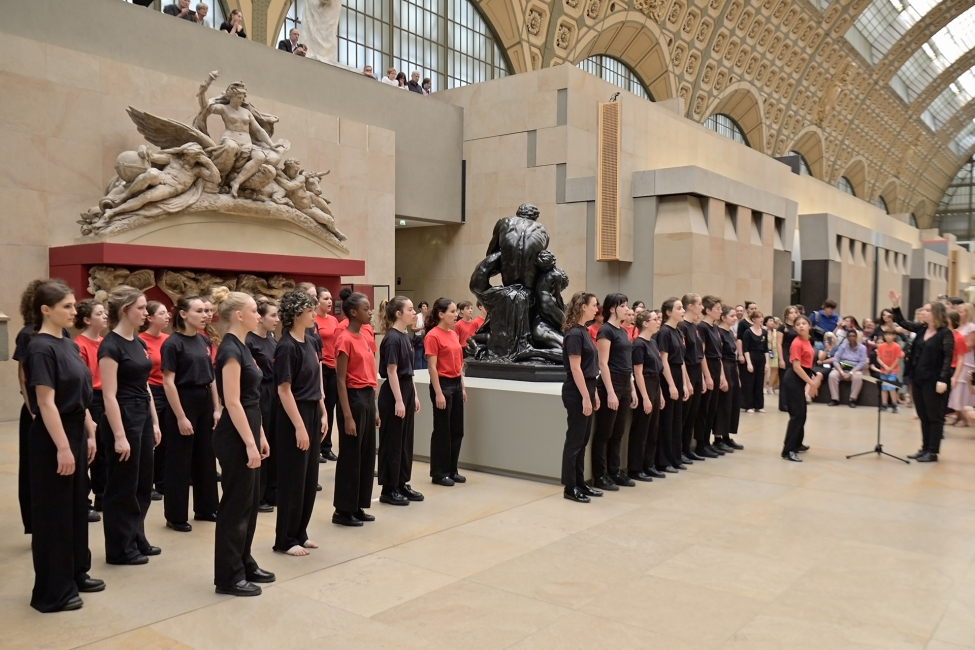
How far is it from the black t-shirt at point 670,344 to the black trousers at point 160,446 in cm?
475

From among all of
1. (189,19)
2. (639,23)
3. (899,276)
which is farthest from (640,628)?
(899,276)

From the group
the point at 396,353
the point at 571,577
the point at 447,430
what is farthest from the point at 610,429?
the point at 571,577

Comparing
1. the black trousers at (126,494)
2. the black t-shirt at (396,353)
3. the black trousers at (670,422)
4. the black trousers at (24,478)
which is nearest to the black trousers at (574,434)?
the black t-shirt at (396,353)

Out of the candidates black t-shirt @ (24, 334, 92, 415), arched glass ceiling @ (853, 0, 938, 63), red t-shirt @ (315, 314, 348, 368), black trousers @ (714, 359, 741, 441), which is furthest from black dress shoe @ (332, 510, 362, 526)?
arched glass ceiling @ (853, 0, 938, 63)

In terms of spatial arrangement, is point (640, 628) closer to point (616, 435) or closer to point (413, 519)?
point (413, 519)

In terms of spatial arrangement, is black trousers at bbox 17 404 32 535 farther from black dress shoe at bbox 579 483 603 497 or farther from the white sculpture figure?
the white sculpture figure

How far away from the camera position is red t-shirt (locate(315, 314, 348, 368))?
770cm

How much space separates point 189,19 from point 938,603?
14.5 metres

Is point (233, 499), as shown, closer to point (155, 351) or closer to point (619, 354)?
point (155, 351)

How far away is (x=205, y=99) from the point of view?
40.6 ft

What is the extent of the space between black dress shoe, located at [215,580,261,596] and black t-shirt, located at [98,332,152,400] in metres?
1.51

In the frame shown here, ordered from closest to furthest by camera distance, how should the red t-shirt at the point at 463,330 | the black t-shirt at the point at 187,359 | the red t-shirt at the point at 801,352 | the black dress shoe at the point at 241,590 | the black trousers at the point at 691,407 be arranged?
1. the black dress shoe at the point at 241,590
2. the black t-shirt at the point at 187,359
3. the red t-shirt at the point at 801,352
4. the black trousers at the point at 691,407
5. the red t-shirt at the point at 463,330

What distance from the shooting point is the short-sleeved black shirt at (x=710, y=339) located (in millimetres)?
8727

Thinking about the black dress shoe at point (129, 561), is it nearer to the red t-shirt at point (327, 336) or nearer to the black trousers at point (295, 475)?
the black trousers at point (295, 475)
